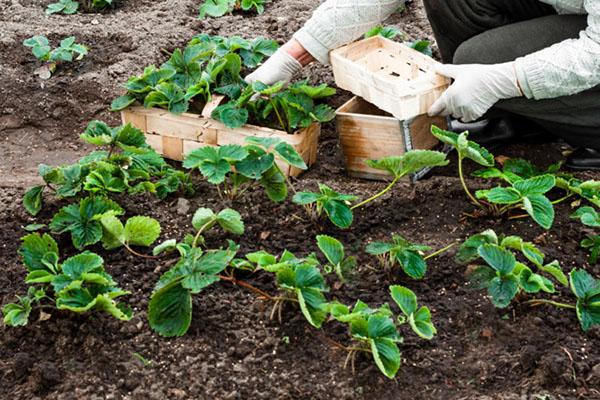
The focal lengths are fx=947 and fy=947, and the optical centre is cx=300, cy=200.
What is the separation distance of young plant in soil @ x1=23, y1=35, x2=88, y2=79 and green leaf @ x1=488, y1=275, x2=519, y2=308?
223cm

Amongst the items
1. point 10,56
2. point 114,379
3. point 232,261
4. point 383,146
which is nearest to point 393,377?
point 232,261

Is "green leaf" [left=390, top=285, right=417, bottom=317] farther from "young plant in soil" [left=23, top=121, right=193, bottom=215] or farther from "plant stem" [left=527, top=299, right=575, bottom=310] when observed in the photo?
"young plant in soil" [left=23, top=121, right=193, bottom=215]

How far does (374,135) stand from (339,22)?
0.41 metres

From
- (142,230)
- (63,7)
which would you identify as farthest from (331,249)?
(63,7)

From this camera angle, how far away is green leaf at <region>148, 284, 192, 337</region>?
241 centimetres

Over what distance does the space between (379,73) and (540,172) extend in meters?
0.64

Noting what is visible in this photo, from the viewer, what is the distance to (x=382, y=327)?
7.46 ft

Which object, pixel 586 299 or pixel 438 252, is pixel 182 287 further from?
pixel 586 299

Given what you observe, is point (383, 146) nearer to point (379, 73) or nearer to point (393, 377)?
point (379, 73)

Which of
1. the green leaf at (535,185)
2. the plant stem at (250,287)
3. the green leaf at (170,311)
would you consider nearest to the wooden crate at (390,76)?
the green leaf at (535,185)

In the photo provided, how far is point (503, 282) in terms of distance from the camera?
246 centimetres

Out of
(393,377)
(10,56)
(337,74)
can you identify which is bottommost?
(10,56)

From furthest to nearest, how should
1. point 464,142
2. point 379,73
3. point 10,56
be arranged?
point 10,56 < point 379,73 < point 464,142

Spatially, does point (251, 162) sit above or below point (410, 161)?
below
